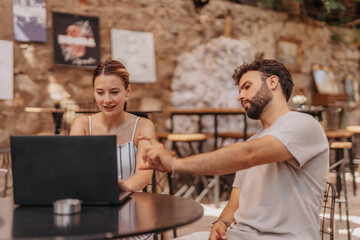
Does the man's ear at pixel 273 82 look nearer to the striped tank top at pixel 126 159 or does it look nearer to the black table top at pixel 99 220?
the black table top at pixel 99 220

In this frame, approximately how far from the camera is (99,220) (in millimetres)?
1041

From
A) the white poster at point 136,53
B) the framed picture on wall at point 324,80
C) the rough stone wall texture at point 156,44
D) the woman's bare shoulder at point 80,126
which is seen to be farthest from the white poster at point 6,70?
the framed picture on wall at point 324,80

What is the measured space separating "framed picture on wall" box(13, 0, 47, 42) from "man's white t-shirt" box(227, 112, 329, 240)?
3.60m

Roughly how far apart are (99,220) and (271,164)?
66 cm

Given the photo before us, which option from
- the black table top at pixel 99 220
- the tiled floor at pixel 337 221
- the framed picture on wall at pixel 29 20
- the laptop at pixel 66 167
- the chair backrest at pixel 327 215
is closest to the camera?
the black table top at pixel 99 220

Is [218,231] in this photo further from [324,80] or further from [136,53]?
[324,80]

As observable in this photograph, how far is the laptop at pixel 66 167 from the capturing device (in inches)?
43.9

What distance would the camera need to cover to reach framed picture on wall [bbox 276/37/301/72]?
6.42m

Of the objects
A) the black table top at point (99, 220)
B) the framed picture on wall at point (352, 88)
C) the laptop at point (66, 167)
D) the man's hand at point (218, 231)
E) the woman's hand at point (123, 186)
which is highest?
the framed picture on wall at point (352, 88)

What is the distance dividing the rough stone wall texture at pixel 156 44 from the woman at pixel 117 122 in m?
2.54

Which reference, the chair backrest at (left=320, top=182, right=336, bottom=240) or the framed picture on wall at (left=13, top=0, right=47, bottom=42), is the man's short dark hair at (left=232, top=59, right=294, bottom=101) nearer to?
the chair backrest at (left=320, top=182, right=336, bottom=240)

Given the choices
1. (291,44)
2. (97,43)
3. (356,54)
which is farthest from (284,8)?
(97,43)

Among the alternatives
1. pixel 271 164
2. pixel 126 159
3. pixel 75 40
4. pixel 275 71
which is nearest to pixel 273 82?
pixel 275 71

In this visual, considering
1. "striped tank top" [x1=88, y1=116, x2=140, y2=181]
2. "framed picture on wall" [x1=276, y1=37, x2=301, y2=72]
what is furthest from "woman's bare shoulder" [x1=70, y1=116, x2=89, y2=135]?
"framed picture on wall" [x1=276, y1=37, x2=301, y2=72]
